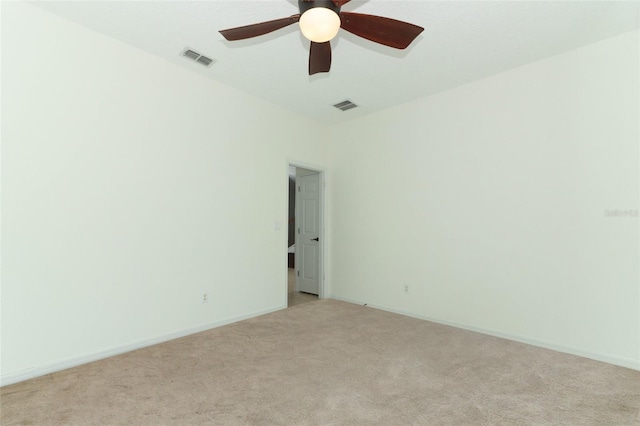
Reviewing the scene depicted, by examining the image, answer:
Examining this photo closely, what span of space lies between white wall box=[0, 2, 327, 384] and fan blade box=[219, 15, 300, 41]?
5.26ft

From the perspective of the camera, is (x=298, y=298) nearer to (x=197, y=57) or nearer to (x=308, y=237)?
(x=308, y=237)

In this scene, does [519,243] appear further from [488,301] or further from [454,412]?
[454,412]

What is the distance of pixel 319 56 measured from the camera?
2404mm

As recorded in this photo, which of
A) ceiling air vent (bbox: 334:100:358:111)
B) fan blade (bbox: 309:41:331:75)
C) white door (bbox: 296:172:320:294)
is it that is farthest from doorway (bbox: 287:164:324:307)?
fan blade (bbox: 309:41:331:75)

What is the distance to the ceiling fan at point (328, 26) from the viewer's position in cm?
185

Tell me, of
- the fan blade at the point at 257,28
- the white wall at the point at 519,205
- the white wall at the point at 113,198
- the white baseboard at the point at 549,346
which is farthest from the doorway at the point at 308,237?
the fan blade at the point at 257,28

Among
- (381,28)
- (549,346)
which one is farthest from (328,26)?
(549,346)

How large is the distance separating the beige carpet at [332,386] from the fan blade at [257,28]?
252 centimetres

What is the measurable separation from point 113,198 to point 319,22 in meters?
2.48

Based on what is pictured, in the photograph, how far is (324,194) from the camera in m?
5.31

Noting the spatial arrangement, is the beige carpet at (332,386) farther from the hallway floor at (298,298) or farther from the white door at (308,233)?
the white door at (308,233)

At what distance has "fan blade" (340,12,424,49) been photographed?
6.55ft

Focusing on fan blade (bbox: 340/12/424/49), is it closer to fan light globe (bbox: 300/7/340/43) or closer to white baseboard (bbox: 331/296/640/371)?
fan light globe (bbox: 300/7/340/43)

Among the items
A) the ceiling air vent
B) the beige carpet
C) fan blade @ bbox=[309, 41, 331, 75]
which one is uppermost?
the ceiling air vent
